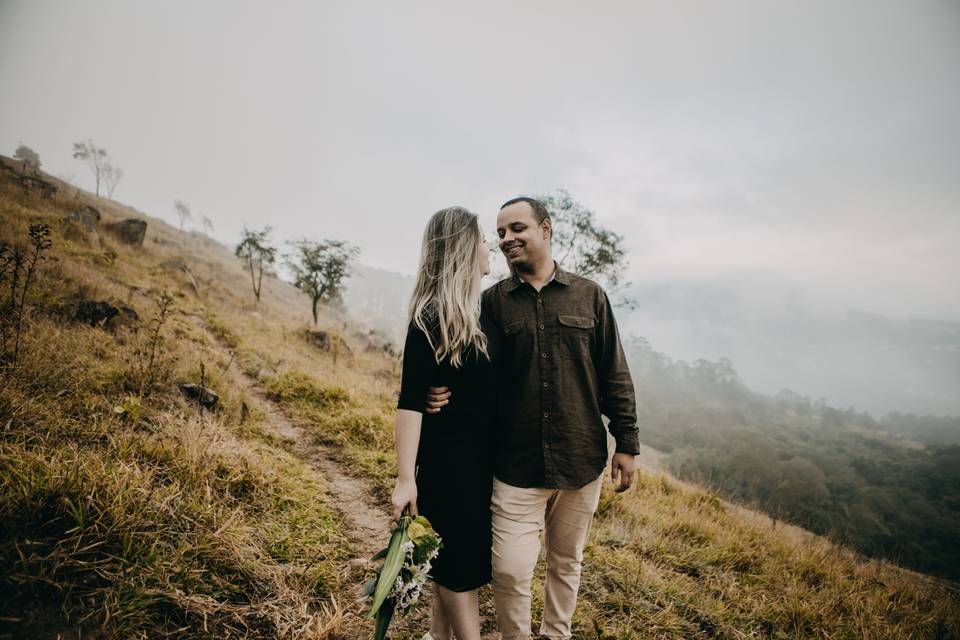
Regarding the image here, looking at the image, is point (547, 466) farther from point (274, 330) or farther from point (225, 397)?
point (274, 330)

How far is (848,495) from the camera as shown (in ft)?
136

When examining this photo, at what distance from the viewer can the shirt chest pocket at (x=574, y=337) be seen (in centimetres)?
236

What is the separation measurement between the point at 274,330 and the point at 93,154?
243ft

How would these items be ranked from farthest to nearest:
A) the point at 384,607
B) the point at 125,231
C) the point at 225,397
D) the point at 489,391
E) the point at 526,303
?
the point at 125,231 → the point at 225,397 → the point at 526,303 → the point at 489,391 → the point at 384,607

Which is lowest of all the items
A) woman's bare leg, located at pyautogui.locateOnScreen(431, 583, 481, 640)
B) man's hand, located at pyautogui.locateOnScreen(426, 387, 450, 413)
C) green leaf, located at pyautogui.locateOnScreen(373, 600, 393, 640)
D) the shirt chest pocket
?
woman's bare leg, located at pyautogui.locateOnScreen(431, 583, 481, 640)

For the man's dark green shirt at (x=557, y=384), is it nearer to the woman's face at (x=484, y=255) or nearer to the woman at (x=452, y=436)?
the woman at (x=452, y=436)

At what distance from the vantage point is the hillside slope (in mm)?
1885

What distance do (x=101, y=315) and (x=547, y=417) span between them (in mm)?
7560

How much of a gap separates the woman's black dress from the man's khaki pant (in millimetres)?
211

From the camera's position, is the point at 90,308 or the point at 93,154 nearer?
the point at 90,308

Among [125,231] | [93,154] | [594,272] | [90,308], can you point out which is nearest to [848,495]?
[594,272]

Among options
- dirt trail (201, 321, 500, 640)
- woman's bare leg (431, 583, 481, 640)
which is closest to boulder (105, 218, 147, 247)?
dirt trail (201, 321, 500, 640)

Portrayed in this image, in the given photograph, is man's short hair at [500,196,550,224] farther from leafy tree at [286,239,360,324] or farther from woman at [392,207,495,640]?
leafy tree at [286,239,360,324]

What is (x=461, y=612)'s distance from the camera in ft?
5.75
